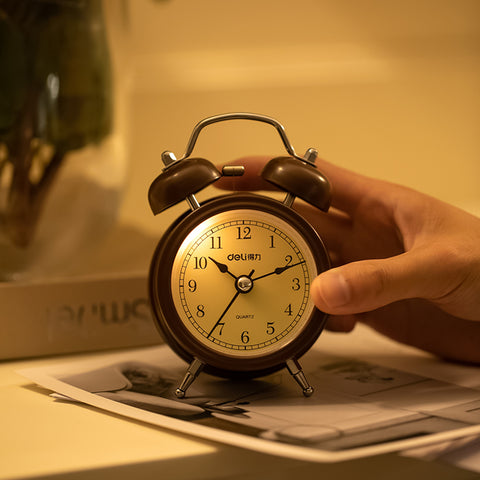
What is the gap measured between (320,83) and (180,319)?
1.16 m

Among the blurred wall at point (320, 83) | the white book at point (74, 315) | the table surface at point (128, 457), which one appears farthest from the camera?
the blurred wall at point (320, 83)

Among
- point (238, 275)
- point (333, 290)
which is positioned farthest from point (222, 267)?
point (333, 290)

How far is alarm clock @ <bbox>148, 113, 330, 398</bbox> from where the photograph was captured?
691 mm

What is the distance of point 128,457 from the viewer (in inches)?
22.0

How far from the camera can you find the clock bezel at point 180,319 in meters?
0.69

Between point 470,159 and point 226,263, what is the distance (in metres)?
1.38

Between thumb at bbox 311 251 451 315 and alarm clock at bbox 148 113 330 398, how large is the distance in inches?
2.4

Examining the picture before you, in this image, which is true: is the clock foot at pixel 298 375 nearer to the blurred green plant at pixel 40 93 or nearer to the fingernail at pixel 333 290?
Answer: the fingernail at pixel 333 290

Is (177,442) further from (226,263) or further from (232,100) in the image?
(232,100)

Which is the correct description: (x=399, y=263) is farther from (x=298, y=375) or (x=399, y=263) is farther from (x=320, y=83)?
(x=320, y=83)

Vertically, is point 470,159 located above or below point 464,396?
above

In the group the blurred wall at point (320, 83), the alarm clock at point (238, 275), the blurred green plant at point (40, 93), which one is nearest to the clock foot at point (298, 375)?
the alarm clock at point (238, 275)

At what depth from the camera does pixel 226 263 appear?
0.69 metres

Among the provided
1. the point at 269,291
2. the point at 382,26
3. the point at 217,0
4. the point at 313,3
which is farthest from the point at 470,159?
the point at 269,291
